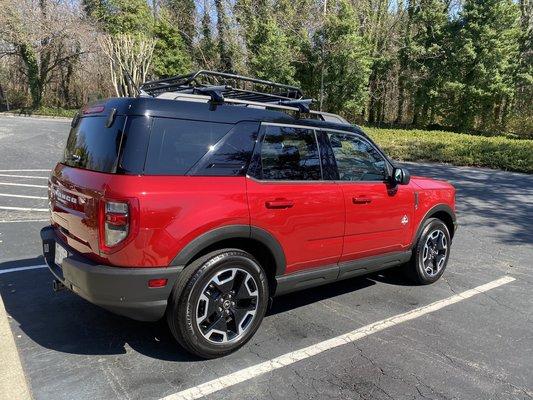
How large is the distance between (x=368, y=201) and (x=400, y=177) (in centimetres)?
49

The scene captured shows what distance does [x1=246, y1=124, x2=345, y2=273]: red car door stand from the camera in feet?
11.2

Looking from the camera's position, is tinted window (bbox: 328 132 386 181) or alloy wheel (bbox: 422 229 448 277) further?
alloy wheel (bbox: 422 229 448 277)

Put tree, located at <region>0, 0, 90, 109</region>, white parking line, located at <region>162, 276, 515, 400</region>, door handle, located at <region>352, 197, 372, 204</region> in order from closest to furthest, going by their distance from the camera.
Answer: white parking line, located at <region>162, 276, 515, 400</region> < door handle, located at <region>352, 197, 372, 204</region> < tree, located at <region>0, 0, 90, 109</region>

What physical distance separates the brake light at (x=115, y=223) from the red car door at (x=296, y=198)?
35.5 inches

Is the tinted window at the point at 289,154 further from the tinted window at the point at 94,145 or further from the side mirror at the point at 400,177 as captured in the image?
the tinted window at the point at 94,145

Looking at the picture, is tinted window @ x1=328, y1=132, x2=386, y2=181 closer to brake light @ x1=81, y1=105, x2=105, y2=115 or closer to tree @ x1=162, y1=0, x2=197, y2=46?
brake light @ x1=81, y1=105, x2=105, y2=115

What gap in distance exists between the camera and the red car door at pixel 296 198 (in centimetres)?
341

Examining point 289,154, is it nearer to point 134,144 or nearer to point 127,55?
point 134,144

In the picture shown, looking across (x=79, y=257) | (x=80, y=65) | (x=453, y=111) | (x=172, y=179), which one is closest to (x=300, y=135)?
(x=172, y=179)

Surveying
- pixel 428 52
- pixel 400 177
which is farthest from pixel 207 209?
pixel 428 52

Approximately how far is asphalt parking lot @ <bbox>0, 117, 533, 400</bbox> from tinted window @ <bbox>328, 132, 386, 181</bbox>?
1248 millimetres

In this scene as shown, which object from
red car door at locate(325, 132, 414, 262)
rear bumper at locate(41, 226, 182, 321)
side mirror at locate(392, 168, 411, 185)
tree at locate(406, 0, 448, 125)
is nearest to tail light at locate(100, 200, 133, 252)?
rear bumper at locate(41, 226, 182, 321)

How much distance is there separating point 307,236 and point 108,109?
1.79m

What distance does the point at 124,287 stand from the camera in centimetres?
288
